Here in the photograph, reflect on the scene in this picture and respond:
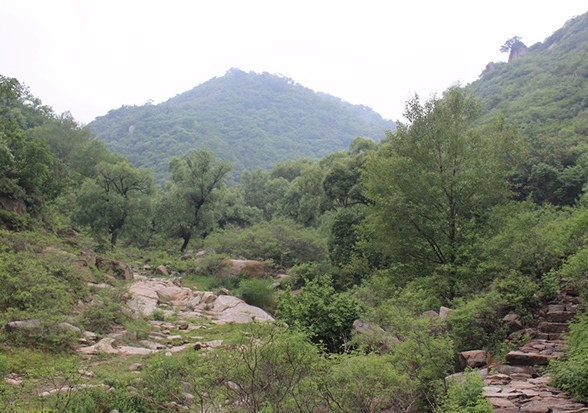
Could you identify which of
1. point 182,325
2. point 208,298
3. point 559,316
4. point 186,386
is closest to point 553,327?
point 559,316

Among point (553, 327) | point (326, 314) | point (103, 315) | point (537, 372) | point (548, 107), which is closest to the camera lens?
point (537, 372)

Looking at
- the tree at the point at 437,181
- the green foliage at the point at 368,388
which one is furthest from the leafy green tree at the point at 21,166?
the green foliage at the point at 368,388

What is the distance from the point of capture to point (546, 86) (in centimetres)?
4462

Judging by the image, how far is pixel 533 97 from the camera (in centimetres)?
4200

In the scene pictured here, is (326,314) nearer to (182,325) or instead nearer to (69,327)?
(182,325)

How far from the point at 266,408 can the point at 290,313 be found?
520 centimetres

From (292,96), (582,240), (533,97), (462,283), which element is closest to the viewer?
(582,240)

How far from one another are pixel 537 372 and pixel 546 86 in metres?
47.3

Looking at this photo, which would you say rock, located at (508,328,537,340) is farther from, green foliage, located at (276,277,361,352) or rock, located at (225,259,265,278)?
rock, located at (225,259,265,278)

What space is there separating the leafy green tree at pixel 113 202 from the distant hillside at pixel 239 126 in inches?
1120

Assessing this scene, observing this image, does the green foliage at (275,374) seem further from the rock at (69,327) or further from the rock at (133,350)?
the rock at (69,327)

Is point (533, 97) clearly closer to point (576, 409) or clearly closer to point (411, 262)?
point (411, 262)

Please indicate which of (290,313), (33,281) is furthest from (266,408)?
(33,281)

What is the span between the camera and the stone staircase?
484 cm
